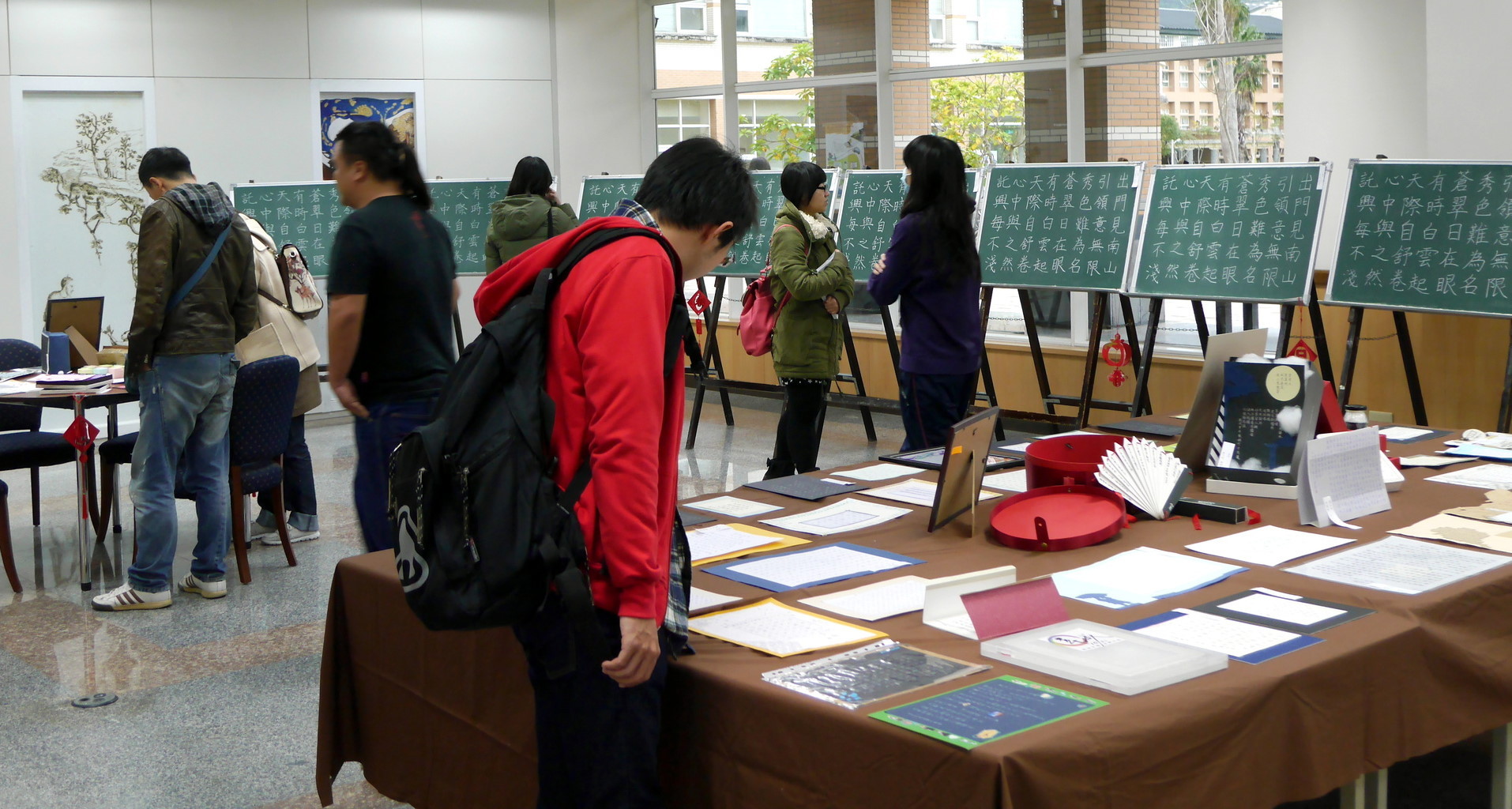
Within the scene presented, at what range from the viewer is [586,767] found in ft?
5.97

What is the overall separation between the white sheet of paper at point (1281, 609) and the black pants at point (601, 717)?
953mm

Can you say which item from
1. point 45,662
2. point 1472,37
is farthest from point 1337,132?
point 45,662

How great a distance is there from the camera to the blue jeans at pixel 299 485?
17.4 feet

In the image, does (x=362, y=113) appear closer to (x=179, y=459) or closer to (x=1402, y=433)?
(x=179, y=459)

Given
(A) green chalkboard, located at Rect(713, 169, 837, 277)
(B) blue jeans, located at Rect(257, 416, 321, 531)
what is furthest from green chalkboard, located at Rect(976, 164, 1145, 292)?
(B) blue jeans, located at Rect(257, 416, 321, 531)

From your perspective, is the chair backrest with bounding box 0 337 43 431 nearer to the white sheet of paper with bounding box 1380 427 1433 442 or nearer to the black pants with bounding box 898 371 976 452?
the black pants with bounding box 898 371 976 452

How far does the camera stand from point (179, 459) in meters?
4.63

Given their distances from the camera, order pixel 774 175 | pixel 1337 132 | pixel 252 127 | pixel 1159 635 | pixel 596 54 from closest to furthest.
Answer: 1. pixel 1159 635
2. pixel 1337 132
3. pixel 774 175
4. pixel 252 127
5. pixel 596 54

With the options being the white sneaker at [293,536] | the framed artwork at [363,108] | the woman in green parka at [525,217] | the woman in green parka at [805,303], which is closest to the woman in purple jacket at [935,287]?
the woman in green parka at [805,303]

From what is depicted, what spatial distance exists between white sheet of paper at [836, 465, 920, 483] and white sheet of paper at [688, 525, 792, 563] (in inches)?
22.1

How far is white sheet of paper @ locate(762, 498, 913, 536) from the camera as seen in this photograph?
2.72 m

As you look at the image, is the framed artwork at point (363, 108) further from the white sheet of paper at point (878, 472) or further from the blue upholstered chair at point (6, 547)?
the white sheet of paper at point (878, 472)

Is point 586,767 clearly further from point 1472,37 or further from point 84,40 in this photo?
point 84,40

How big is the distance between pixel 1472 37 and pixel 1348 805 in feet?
13.7
